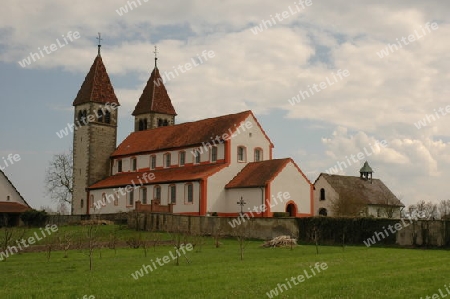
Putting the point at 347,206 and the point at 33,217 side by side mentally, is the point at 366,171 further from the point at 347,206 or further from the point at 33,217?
the point at 33,217

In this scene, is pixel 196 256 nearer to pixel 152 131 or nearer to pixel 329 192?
pixel 152 131

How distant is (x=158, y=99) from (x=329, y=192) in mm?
24068

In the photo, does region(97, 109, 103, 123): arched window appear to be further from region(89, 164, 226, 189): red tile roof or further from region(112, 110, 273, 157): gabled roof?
region(89, 164, 226, 189): red tile roof

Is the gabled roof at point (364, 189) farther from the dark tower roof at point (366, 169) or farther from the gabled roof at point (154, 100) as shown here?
the gabled roof at point (154, 100)

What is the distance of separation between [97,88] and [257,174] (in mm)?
25133

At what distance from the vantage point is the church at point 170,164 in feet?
166

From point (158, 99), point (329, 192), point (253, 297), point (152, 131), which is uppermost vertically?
point (158, 99)

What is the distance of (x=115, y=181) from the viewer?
62.2 m

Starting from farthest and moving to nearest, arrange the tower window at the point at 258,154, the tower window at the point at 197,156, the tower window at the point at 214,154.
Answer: the tower window at the point at 197,156, the tower window at the point at 258,154, the tower window at the point at 214,154

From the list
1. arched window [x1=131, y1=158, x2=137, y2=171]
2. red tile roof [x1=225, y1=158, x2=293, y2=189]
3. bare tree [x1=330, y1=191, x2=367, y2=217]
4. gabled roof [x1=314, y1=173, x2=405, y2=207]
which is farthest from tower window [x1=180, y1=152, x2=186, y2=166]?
gabled roof [x1=314, y1=173, x2=405, y2=207]

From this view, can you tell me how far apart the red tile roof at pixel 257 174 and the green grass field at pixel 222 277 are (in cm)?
2290

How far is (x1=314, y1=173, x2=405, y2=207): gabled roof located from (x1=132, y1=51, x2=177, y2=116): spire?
21.2 meters

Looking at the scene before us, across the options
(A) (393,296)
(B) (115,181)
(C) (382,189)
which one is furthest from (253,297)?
→ (C) (382,189)

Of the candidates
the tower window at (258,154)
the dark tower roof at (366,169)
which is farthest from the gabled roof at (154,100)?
the dark tower roof at (366,169)
